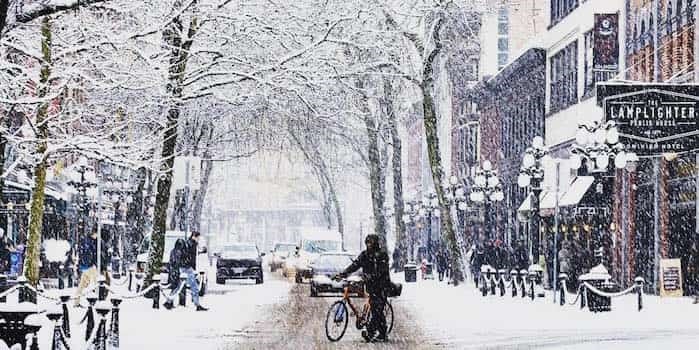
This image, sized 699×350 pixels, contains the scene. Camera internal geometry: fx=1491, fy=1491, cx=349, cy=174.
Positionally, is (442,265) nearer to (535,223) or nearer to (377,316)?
(535,223)

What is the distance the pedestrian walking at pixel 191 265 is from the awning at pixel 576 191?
612 inches

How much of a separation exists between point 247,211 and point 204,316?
431 ft

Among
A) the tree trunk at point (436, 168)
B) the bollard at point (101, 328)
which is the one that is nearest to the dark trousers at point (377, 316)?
the bollard at point (101, 328)

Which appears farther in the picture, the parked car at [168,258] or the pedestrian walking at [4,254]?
the pedestrian walking at [4,254]

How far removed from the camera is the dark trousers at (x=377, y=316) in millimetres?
23734

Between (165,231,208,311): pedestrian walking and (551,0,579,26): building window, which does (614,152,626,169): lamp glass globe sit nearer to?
(165,231,208,311): pedestrian walking

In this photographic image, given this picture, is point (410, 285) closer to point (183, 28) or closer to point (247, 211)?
point (183, 28)

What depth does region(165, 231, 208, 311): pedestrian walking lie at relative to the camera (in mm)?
32688

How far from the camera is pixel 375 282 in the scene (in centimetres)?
2394

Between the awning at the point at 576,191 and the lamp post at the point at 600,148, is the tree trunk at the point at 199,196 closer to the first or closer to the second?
the awning at the point at 576,191

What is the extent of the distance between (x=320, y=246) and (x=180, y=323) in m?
36.6

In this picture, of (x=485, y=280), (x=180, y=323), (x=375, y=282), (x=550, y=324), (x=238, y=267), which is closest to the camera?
(x=375, y=282)

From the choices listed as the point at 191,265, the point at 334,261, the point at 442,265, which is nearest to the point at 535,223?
the point at 442,265

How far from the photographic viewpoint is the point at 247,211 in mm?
161875
